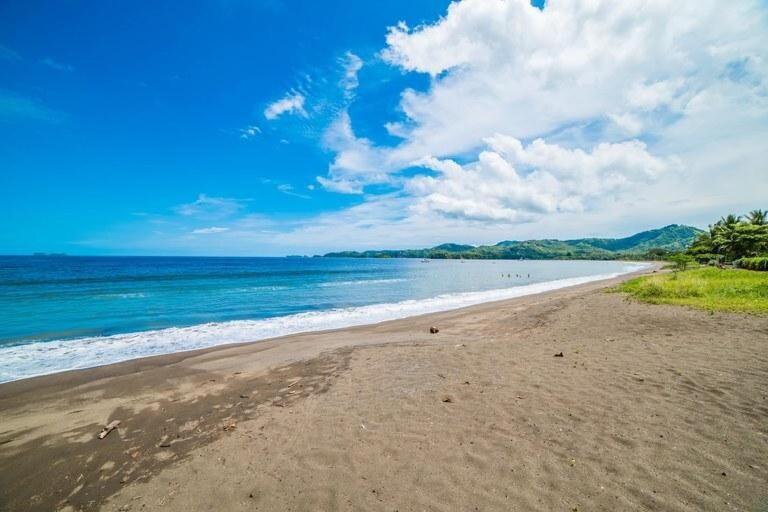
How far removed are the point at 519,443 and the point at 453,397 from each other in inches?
81.9

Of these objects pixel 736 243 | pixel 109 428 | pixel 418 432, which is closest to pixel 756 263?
pixel 736 243

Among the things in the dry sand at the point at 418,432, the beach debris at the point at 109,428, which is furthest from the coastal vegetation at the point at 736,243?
the beach debris at the point at 109,428

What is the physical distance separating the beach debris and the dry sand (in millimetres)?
138

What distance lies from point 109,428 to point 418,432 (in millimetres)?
6626

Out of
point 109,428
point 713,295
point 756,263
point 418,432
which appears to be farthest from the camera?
point 756,263

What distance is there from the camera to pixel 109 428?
7051 mm

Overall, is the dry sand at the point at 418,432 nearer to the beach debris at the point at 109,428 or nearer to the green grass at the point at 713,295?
the beach debris at the point at 109,428

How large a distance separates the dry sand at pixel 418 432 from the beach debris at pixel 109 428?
0.14 metres

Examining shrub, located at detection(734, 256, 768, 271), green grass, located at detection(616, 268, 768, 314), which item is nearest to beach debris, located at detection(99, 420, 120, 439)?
green grass, located at detection(616, 268, 768, 314)

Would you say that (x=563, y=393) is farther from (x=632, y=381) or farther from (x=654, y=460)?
(x=654, y=460)

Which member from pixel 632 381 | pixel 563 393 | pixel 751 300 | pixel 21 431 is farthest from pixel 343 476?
pixel 751 300

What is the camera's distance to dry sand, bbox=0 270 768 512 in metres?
4.35

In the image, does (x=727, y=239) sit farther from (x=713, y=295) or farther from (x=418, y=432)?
(x=418, y=432)

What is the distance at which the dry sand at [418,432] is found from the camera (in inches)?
171
